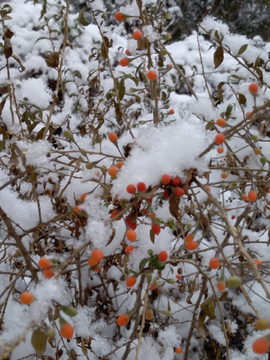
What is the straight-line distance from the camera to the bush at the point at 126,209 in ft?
2.47

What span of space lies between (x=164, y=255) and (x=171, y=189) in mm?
203

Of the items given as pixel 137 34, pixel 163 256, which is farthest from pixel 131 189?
pixel 137 34

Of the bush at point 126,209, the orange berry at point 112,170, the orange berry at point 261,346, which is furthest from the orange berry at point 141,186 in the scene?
the orange berry at point 261,346

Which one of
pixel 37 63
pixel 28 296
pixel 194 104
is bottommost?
pixel 28 296

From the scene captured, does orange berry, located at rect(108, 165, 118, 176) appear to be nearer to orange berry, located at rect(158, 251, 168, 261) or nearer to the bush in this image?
the bush

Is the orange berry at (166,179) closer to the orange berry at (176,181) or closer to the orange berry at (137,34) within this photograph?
the orange berry at (176,181)

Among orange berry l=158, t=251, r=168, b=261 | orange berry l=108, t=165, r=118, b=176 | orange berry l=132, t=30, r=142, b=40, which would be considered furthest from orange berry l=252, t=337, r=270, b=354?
orange berry l=132, t=30, r=142, b=40

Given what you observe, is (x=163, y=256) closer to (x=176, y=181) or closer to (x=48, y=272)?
(x=176, y=181)

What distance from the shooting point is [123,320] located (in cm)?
84

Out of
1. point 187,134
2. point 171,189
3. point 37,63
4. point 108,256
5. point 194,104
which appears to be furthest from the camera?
point 37,63

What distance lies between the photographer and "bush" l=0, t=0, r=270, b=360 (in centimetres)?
75

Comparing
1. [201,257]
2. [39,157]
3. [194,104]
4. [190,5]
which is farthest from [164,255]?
[190,5]

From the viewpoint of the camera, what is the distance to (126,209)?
697 millimetres

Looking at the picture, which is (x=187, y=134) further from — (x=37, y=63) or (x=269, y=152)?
(x=37, y=63)
